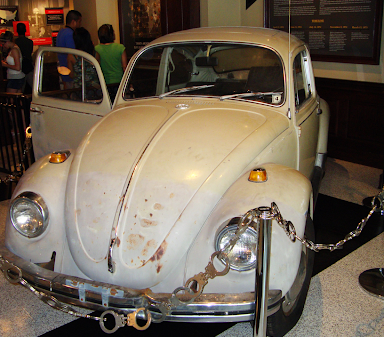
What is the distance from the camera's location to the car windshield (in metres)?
3.29

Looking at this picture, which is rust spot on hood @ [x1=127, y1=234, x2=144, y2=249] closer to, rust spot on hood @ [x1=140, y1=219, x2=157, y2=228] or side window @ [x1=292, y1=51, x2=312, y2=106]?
rust spot on hood @ [x1=140, y1=219, x2=157, y2=228]

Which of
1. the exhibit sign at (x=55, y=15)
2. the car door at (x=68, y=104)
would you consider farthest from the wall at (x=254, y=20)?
the exhibit sign at (x=55, y=15)

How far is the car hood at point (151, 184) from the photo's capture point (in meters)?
2.29

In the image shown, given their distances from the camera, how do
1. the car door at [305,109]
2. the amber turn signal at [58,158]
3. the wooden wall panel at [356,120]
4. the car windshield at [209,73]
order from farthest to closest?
1. the wooden wall panel at [356,120]
2. the car door at [305,109]
3. the car windshield at [209,73]
4. the amber turn signal at [58,158]

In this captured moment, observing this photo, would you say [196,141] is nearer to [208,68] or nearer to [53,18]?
[208,68]

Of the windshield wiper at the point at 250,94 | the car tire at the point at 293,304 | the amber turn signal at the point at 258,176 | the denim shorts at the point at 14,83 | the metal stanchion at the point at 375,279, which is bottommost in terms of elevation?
the metal stanchion at the point at 375,279

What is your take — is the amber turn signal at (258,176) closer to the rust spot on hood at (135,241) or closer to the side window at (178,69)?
the rust spot on hood at (135,241)

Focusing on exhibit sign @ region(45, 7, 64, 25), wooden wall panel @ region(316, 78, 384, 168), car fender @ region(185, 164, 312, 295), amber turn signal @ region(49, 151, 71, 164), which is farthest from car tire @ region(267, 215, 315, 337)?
exhibit sign @ region(45, 7, 64, 25)

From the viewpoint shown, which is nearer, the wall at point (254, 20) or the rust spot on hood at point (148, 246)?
the rust spot on hood at point (148, 246)

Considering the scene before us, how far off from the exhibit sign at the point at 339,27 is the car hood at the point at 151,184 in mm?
3335

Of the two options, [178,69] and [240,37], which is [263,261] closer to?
[240,37]

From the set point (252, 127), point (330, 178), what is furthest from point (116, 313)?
point (330, 178)

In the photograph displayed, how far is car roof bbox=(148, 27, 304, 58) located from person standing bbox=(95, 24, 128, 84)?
73.9 inches

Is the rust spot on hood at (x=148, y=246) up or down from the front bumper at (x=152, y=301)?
up
